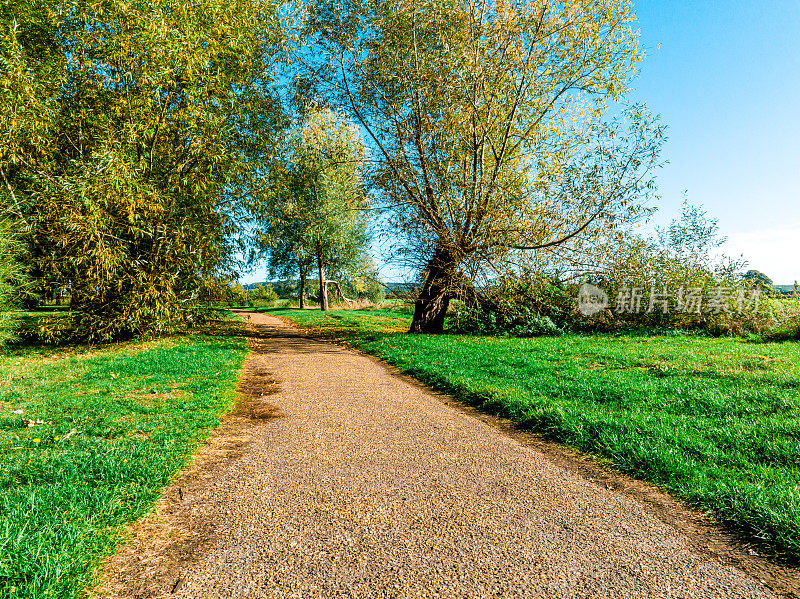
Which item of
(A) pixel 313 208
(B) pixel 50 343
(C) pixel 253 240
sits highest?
(A) pixel 313 208

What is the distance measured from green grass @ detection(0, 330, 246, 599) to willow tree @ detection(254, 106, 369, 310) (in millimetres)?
7818

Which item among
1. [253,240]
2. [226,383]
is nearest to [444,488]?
[226,383]

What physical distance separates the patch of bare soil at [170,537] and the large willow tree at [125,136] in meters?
8.88

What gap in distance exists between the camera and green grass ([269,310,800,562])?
3490 mm

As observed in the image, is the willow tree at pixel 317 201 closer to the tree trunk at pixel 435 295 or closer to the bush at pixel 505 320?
the tree trunk at pixel 435 295

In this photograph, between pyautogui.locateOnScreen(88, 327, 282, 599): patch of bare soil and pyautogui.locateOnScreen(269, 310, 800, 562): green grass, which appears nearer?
pyautogui.locateOnScreen(88, 327, 282, 599): patch of bare soil

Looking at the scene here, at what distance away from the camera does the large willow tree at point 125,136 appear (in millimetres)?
10789

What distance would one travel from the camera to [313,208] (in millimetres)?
27141

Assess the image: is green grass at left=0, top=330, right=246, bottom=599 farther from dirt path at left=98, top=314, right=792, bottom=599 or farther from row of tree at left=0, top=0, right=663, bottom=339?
row of tree at left=0, top=0, right=663, bottom=339

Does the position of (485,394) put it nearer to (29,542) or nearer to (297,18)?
(29,542)

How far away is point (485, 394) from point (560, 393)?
1129 millimetres

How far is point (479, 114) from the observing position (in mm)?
12969

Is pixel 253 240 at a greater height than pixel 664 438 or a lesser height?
greater

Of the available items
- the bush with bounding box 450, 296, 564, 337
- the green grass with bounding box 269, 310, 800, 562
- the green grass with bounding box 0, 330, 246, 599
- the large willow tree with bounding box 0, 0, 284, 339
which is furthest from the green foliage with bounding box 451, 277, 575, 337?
the large willow tree with bounding box 0, 0, 284, 339
